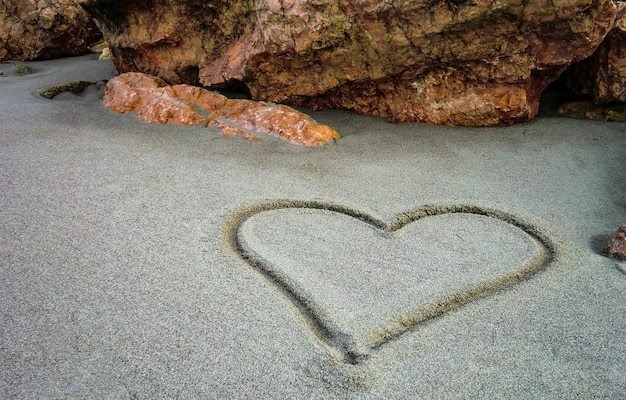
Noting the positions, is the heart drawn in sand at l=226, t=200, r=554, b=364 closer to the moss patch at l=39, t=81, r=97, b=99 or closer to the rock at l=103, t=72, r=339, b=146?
the rock at l=103, t=72, r=339, b=146

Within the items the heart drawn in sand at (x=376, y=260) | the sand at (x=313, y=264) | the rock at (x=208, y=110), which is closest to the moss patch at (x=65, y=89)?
the rock at (x=208, y=110)

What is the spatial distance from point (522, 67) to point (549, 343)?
6.24ft

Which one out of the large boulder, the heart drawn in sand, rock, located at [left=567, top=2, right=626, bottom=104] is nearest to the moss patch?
the large boulder

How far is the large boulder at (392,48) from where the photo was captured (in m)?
2.78

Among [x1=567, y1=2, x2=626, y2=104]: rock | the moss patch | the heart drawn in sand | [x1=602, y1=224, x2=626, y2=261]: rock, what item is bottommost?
the heart drawn in sand

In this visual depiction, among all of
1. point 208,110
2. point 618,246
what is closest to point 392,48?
point 208,110

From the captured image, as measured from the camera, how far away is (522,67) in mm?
2973

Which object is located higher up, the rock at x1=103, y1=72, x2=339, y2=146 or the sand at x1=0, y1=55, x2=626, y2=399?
the rock at x1=103, y1=72, x2=339, y2=146

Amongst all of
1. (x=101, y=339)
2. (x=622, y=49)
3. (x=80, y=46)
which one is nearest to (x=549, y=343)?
(x=101, y=339)

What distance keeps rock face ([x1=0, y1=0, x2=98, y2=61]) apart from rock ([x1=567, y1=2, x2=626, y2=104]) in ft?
16.7

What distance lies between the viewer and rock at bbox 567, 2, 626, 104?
9.67ft

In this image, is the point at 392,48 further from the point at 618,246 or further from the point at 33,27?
the point at 33,27

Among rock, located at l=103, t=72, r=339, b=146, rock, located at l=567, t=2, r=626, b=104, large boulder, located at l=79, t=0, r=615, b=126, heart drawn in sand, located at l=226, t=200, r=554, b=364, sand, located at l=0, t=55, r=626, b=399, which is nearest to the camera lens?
sand, located at l=0, t=55, r=626, b=399

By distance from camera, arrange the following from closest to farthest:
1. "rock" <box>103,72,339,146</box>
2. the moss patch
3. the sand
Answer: the sand < "rock" <box>103,72,339,146</box> < the moss patch
